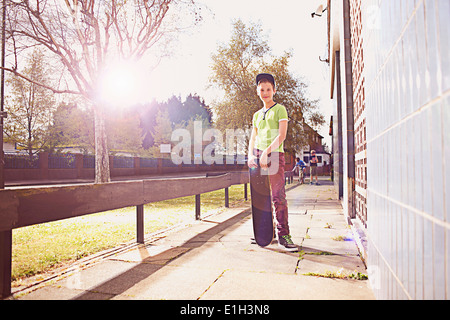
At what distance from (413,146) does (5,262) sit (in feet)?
8.61

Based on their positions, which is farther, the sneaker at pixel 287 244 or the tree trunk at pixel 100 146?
the tree trunk at pixel 100 146

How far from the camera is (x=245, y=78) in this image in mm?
19953

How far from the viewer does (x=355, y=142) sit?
4859 millimetres

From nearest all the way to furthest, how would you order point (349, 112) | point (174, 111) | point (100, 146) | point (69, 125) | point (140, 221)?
1. point (140, 221)
2. point (349, 112)
3. point (100, 146)
4. point (69, 125)
5. point (174, 111)

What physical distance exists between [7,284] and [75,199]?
2.63 feet

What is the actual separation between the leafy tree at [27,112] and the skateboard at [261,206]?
73.8ft

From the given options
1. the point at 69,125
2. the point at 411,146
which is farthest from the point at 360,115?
the point at 69,125

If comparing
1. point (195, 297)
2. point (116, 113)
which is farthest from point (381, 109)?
point (116, 113)

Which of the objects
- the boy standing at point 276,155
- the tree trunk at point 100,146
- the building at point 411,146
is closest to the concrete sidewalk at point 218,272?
the boy standing at point 276,155

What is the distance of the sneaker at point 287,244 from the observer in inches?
138

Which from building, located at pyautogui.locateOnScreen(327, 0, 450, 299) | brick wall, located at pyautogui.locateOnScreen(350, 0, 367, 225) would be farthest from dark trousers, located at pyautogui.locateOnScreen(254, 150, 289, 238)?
building, located at pyautogui.locateOnScreen(327, 0, 450, 299)

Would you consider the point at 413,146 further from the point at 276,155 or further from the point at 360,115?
the point at 360,115

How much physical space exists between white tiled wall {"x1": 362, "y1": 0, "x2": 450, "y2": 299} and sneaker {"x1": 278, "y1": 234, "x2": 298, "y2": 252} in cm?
168

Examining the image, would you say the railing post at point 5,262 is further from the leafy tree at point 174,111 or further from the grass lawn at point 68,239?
the leafy tree at point 174,111
